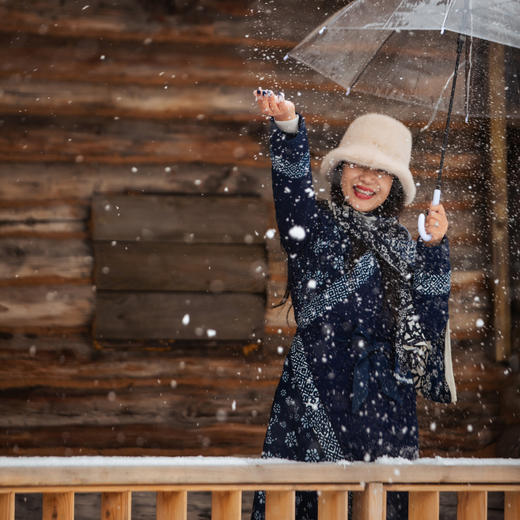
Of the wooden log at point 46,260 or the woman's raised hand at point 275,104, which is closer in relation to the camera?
the woman's raised hand at point 275,104

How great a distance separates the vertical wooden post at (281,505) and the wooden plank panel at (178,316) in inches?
82.5

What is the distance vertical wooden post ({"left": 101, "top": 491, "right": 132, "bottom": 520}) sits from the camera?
164 cm

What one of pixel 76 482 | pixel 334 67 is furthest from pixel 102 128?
pixel 76 482

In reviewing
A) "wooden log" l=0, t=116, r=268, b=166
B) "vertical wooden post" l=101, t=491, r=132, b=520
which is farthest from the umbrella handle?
"wooden log" l=0, t=116, r=268, b=166

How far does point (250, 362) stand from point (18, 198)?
164cm

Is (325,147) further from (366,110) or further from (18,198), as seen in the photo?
(18,198)

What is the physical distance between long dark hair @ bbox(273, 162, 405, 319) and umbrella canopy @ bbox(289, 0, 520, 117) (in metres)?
0.34

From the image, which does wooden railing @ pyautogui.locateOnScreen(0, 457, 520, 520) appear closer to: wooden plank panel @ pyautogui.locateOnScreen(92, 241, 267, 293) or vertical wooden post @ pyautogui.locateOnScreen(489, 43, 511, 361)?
wooden plank panel @ pyautogui.locateOnScreen(92, 241, 267, 293)

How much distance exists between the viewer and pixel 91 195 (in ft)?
12.4

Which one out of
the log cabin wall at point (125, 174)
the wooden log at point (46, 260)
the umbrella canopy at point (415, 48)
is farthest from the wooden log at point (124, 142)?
the umbrella canopy at point (415, 48)

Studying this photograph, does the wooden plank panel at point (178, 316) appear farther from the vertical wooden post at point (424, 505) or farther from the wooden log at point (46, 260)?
the vertical wooden post at point (424, 505)

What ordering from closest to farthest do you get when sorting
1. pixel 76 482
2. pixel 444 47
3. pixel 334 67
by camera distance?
pixel 76 482, pixel 334 67, pixel 444 47

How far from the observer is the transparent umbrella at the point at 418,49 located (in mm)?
2025

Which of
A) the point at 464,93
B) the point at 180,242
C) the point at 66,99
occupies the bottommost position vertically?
the point at 180,242
